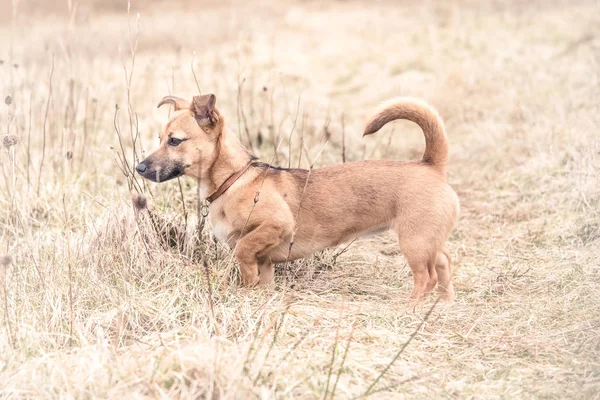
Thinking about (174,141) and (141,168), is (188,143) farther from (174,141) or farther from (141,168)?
(141,168)

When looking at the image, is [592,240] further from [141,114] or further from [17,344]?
[141,114]

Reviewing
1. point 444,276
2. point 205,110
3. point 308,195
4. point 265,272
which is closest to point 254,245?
point 265,272

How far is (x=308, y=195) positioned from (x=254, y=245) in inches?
21.2

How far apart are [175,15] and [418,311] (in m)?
14.8

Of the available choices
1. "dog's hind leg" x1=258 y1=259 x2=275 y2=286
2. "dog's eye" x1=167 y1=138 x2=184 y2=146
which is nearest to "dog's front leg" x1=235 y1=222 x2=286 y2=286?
"dog's hind leg" x1=258 y1=259 x2=275 y2=286

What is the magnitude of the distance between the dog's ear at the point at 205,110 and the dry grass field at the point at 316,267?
551mm

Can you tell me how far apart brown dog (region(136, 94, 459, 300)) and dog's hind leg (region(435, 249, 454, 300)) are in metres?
0.04

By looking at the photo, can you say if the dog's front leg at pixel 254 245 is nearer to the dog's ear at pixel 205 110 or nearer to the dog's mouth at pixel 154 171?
the dog's mouth at pixel 154 171

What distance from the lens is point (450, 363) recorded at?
13.7 ft

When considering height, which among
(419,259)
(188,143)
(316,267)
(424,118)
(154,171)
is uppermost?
(424,118)

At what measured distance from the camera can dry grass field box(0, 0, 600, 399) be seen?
3793mm

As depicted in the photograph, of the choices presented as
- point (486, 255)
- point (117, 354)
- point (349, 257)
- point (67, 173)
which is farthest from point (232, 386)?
point (67, 173)

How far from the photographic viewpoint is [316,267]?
19.1 ft

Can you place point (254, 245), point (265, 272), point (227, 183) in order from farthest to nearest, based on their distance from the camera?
point (265, 272) < point (227, 183) < point (254, 245)
